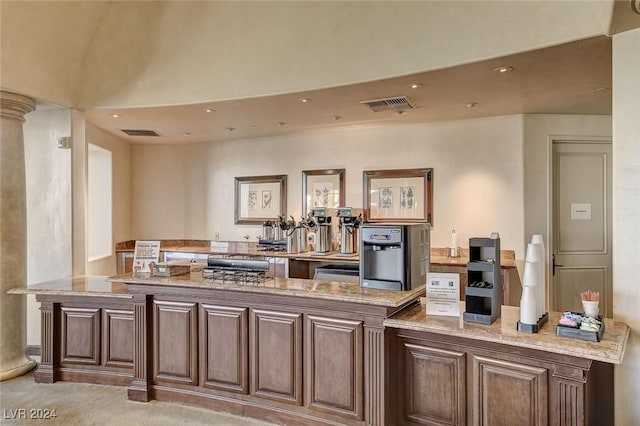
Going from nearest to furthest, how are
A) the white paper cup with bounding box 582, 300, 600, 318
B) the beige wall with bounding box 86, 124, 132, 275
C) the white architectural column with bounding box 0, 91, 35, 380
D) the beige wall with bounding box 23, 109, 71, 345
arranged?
the white paper cup with bounding box 582, 300, 600, 318 < the white architectural column with bounding box 0, 91, 35, 380 < the beige wall with bounding box 23, 109, 71, 345 < the beige wall with bounding box 86, 124, 132, 275

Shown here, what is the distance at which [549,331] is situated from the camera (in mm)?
2105

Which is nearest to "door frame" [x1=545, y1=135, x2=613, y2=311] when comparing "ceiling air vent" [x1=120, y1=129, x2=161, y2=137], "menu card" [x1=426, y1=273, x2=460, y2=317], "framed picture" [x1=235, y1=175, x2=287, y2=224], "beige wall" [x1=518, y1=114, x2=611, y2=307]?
"beige wall" [x1=518, y1=114, x2=611, y2=307]

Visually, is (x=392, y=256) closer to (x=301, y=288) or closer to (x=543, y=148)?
(x=301, y=288)

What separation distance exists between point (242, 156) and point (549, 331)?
5175mm

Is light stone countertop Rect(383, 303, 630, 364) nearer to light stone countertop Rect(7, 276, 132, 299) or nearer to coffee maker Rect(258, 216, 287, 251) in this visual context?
light stone countertop Rect(7, 276, 132, 299)

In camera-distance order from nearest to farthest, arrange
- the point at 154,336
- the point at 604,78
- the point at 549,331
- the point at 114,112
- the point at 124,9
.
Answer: the point at 549,331, the point at 154,336, the point at 604,78, the point at 124,9, the point at 114,112

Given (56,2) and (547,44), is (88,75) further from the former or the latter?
(547,44)

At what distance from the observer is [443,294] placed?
2.45m

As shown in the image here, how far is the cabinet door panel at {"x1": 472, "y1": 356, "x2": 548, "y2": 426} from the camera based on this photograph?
2078 mm

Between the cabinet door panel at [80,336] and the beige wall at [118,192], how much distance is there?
2.02 meters

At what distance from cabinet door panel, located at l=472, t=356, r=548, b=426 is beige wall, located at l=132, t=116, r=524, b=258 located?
294 centimetres

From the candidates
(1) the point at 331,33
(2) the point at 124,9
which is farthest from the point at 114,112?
(1) the point at 331,33

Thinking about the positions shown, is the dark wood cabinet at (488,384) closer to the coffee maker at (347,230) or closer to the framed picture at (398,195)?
the coffee maker at (347,230)

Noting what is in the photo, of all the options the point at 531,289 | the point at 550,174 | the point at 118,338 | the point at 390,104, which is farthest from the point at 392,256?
the point at 550,174
